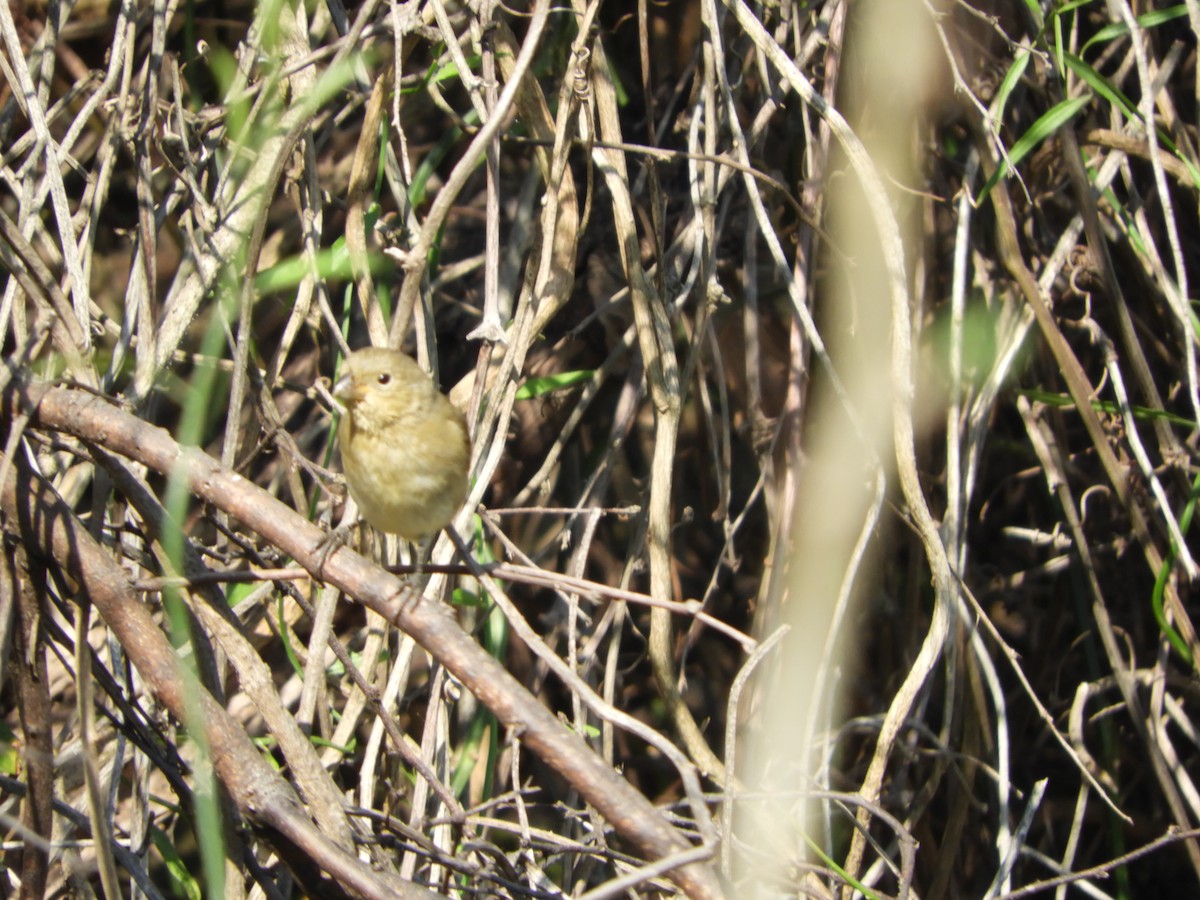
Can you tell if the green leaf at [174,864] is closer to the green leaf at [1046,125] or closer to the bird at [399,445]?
the bird at [399,445]

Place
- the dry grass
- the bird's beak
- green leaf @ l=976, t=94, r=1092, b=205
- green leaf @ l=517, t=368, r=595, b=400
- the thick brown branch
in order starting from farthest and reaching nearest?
green leaf @ l=517, t=368, r=595, b=400
green leaf @ l=976, t=94, r=1092, b=205
the bird's beak
the dry grass
the thick brown branch

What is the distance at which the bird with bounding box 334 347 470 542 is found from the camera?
258cm

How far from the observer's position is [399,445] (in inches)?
105

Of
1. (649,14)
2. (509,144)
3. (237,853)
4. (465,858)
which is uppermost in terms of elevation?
(649,14)

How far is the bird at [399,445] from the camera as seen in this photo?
258 centimetres

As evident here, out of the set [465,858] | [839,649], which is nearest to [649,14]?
[839,649]

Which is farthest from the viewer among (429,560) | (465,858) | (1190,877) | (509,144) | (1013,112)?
(1190,877)

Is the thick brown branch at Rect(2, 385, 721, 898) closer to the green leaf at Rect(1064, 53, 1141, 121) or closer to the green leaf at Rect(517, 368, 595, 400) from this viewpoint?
the green leaf at Rect(517, 368, 595, 400)

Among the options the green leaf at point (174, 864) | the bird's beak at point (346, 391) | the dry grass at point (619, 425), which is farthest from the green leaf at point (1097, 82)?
the green leaf at point (174, 864)

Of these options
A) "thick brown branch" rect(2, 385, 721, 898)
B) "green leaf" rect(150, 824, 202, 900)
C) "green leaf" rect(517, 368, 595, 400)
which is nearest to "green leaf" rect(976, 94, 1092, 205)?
"green leaf" rect(517, 368, 595, 400)

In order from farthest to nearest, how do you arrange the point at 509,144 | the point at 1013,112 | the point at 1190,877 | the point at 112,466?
the point at 1190,877, the point at 509,144, the point at 1013,112, the point at 112,466

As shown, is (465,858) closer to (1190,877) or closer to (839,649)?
(839,649)

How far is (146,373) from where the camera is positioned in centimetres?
267

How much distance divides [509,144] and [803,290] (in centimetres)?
118
